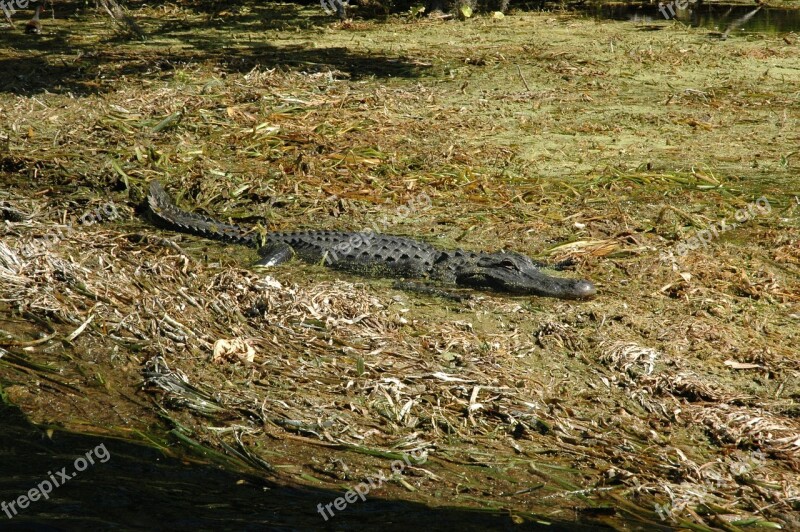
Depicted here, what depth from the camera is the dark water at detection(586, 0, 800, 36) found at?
529 inches

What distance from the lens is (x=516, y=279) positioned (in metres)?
5.60

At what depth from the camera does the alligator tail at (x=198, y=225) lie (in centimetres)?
647

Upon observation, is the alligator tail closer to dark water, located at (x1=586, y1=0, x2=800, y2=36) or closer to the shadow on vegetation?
the shadow on vegetation

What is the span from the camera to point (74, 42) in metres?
11.9

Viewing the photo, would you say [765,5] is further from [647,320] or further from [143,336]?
[143,336]

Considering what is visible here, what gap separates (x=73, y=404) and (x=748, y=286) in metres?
3.83

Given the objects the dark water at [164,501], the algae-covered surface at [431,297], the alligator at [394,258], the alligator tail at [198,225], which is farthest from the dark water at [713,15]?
the dark water at [164,501]

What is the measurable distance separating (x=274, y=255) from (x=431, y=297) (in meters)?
1.17

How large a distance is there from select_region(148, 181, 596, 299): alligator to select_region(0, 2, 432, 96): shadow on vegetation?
3702mm
